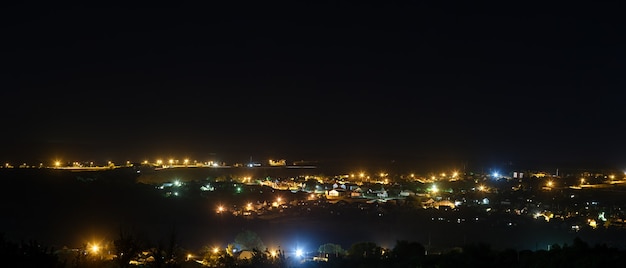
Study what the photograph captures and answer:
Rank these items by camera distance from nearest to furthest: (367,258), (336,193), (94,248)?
(367,258) → (94,248) → (336,193)

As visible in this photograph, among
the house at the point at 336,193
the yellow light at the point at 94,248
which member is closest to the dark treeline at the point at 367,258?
the yellow light at the point at 94,248

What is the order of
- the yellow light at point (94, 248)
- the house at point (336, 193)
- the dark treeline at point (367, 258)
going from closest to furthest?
the dark treeline at point (367, 258)
the yellow light at point (94, 248)
the house at point (336, 193)

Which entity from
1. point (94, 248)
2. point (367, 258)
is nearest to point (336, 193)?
point (94, 248)

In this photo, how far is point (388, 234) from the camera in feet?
49.9

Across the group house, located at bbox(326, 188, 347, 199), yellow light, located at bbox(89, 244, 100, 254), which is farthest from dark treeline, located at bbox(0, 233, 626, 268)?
house, located at bbox(326, 188, 347, 199)

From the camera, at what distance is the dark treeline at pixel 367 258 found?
415 cm

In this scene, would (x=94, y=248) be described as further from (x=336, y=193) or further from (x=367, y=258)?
(x=336, y=193)

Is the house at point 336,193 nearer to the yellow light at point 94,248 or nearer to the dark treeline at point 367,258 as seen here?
the dark treeline at point 367,258

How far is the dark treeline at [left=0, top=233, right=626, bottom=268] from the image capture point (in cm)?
415

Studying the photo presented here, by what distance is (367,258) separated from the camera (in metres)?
9.88

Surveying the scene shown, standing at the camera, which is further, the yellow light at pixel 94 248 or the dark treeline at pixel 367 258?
the yellow light at pixel 94 248

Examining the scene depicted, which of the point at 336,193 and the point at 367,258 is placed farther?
the point at 336,193

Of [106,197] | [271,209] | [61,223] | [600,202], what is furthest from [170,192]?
[600,202]

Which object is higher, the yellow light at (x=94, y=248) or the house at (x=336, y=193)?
the house at (x=336, y=193)
